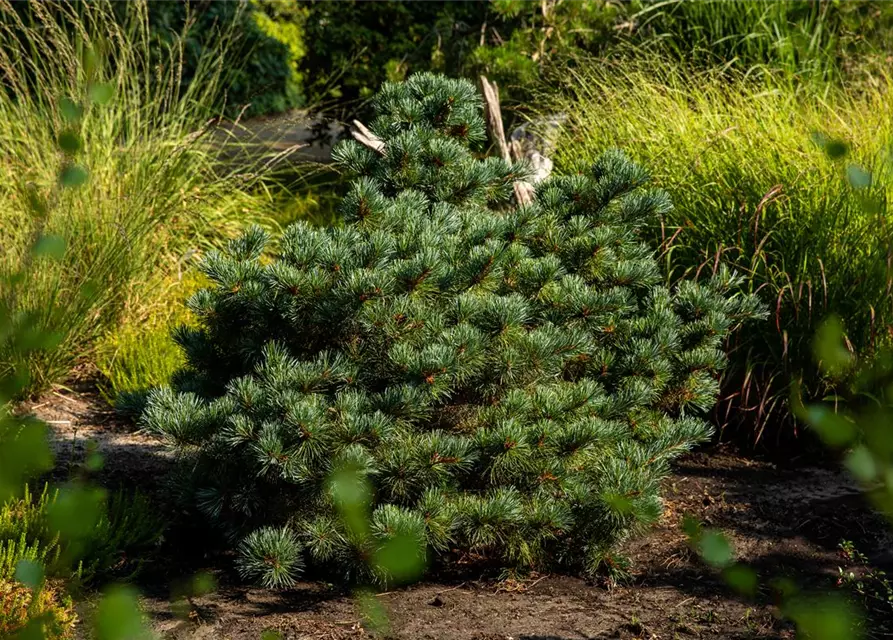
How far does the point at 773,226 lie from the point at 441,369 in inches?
93.0

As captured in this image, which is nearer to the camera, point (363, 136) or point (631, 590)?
point (631, 590)

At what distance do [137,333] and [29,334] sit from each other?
16.6ft

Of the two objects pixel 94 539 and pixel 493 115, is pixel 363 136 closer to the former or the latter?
pixel 493 115

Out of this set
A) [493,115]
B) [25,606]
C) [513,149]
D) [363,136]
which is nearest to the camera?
[25,606]

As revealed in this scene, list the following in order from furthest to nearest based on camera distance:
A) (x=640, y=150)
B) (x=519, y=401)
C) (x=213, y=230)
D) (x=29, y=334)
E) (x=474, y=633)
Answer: (x=213, y=230), (x=640, y=150), (x=519, y=401), (x=474, y=633), (x=29, y=334)

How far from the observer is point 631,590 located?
342 centimetres

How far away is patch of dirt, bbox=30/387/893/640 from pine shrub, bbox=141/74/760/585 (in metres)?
0.13

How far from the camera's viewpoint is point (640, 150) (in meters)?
5.41

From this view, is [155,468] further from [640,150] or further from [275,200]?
[275,200]

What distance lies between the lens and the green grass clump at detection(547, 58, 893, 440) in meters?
4.63

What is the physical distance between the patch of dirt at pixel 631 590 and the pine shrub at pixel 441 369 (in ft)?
0.44

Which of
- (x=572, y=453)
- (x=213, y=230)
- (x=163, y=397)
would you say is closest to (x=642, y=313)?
(x=572, y=453)

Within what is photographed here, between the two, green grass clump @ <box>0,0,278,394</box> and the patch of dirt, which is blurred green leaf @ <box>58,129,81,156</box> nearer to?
the patch of dirt

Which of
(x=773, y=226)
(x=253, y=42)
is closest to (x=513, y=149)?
(x=773, y=226)
